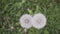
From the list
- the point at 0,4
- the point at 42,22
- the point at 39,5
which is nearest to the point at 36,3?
the point at 39,5

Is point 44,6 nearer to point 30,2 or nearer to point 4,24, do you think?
point 30,2
